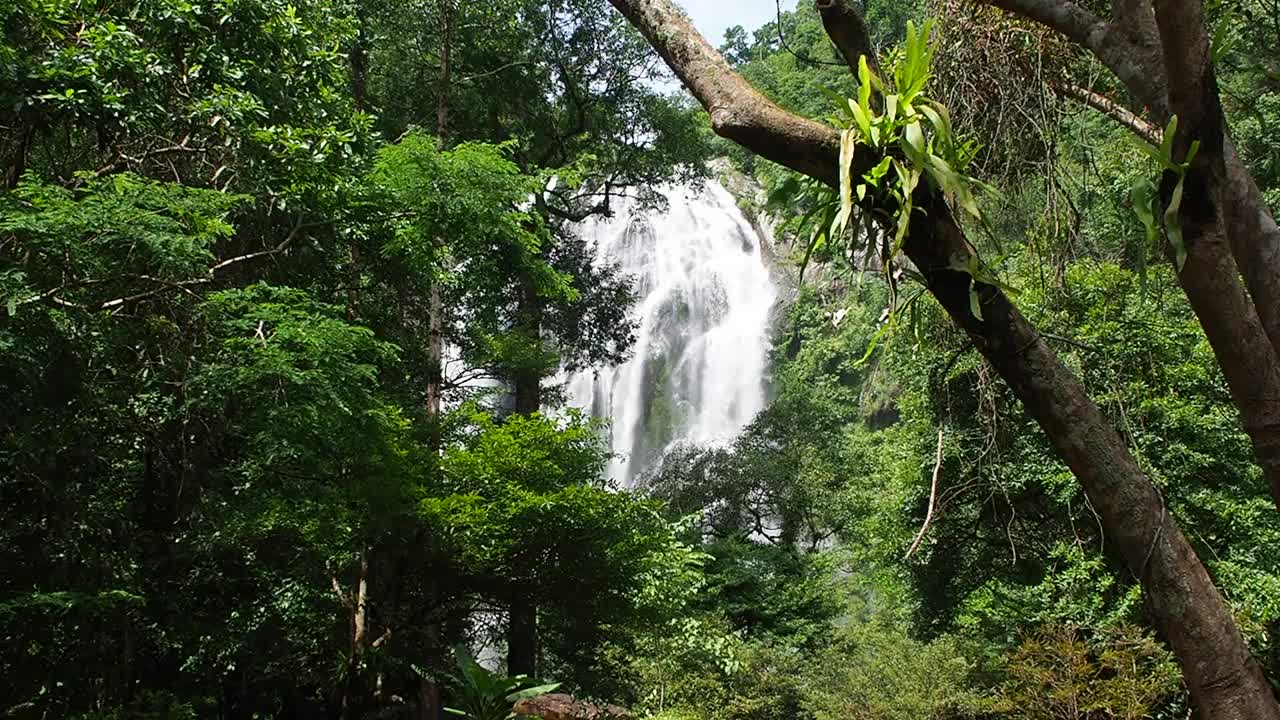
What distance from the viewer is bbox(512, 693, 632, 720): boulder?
8.91m

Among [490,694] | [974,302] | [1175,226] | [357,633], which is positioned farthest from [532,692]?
[1175,226]

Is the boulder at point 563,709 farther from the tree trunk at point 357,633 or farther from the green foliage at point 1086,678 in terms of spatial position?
the green foliage at point 1086,678

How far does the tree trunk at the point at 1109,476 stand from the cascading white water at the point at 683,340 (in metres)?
17.5

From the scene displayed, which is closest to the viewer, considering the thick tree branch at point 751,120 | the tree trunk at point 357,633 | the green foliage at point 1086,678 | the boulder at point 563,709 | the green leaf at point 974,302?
the green leaf at point 974,302

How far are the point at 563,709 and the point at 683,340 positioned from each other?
14019 millimetres

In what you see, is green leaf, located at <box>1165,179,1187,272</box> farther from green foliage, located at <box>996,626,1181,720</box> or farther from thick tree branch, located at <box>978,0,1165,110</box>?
green foliage, located at <box>996,626,1181,720</box>

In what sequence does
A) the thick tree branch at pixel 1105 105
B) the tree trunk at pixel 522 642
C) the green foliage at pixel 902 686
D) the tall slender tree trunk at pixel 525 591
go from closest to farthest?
the thick tree branch at pixel 1105 105 → the green foliage at pixel 902 686 → the tall slender tree trunk at pixel 525 591 → the tree trunk at pixel 522 642

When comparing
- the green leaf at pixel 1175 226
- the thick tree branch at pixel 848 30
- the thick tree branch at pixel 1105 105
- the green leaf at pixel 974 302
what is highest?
the thick tree branch at pixel 1105 105

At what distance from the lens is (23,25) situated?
501 cm

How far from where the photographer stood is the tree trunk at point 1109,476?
78.0 inches

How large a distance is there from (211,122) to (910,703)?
7.26 metres

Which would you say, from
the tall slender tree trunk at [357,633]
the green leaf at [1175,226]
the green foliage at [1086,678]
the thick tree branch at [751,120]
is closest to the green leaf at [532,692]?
the tall slender tree trunk at [357,633]

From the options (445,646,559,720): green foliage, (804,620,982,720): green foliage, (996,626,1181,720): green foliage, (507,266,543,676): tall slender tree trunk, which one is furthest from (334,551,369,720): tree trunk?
(996,626,1181,720): green foliage

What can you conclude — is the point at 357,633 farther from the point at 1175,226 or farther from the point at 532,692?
the point at 1175,226
